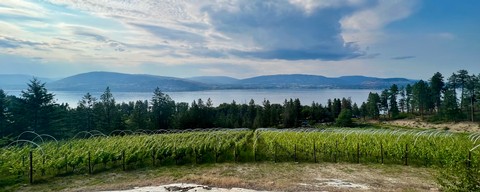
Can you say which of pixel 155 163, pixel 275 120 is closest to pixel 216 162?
pixel 155 163

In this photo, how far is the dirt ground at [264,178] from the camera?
10617mm

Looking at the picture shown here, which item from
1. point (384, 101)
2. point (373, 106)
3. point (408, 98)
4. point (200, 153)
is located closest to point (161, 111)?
point (200, 153)

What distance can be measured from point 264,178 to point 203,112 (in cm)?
4337

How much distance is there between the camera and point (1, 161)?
12266mm

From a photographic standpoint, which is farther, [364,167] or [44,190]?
[364,167]

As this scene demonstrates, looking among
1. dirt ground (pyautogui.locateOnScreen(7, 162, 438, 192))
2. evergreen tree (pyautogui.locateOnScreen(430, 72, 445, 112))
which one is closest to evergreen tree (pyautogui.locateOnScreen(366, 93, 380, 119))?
evergreen tree (pyautogui.locateOnScreen(430, 72, 445, 112))

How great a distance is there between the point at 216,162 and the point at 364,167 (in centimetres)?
714

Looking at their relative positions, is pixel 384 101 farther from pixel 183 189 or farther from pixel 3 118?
pixel 183 189

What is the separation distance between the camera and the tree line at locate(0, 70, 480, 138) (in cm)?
3462

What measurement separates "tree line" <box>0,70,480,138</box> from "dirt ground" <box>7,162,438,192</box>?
25.0m

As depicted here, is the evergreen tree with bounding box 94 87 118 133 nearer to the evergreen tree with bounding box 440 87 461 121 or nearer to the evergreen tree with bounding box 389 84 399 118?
the evergreen tree with bounding box 440 87 461 121

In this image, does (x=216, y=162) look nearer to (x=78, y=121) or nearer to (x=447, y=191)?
(x=447, y=191)

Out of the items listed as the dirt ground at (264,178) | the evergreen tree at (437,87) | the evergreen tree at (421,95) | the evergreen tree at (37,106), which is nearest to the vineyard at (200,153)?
the dirt ground at (264,178)

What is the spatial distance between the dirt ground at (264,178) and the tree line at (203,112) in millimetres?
24971
